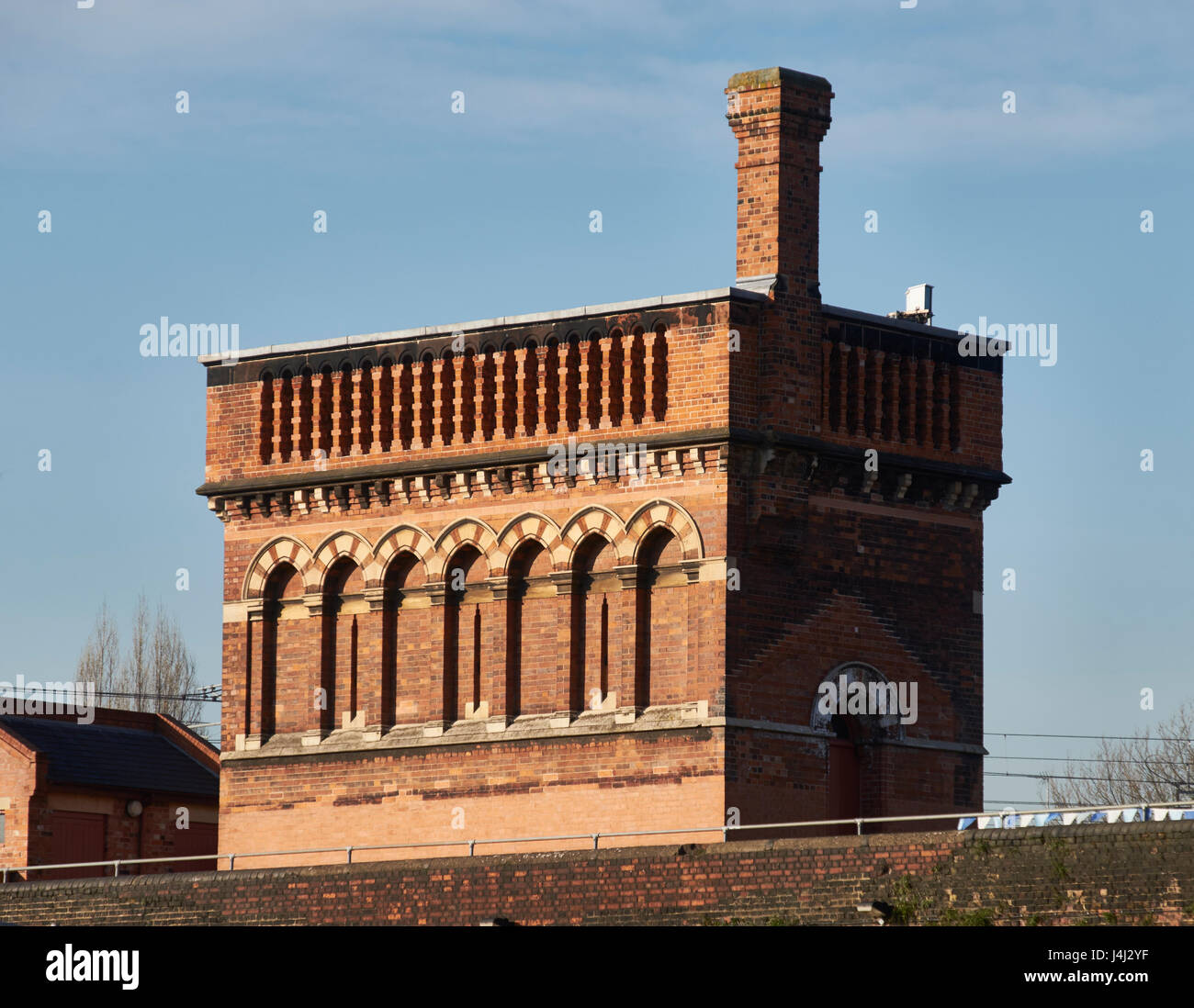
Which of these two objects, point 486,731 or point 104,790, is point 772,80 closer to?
point 486,731

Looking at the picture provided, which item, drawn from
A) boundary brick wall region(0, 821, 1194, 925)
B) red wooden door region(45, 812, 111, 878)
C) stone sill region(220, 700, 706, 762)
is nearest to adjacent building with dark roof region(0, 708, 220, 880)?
red wooden door region(45, 812, 111, 878)

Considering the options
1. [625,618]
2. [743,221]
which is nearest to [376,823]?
[625,618]

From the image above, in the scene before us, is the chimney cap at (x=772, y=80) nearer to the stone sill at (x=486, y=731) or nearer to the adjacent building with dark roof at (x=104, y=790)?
the stone sill at (x=486, y=731)

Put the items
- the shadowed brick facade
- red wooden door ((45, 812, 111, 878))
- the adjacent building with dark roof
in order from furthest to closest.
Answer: red wooden door ((45, 812, 111, 878)) < the adjacent building with dark roof < the shadowed brick facade

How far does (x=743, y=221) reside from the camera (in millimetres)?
41188

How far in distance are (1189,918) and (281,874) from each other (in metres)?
15.4

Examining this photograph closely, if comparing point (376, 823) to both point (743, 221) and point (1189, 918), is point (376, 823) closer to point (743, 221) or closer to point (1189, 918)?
point (743, 221)

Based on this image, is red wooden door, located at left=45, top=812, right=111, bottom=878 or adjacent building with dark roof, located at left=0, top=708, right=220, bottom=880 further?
red wooden door, located at left=45, top=812, right=111, bottom=878

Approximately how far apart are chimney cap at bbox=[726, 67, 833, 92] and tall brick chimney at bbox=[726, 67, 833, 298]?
1 cm

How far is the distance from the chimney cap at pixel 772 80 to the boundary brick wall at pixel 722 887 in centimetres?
1264

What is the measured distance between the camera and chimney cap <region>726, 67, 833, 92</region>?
41000mm

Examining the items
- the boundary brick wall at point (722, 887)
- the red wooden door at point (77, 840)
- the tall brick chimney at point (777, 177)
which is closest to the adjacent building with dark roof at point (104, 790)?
the red wooden door at point (77, 840)

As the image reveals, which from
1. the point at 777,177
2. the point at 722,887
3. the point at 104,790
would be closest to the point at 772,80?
the point at 777,177

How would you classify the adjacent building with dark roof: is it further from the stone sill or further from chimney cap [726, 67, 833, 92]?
chimney cap [726, 67, 833, 92]
